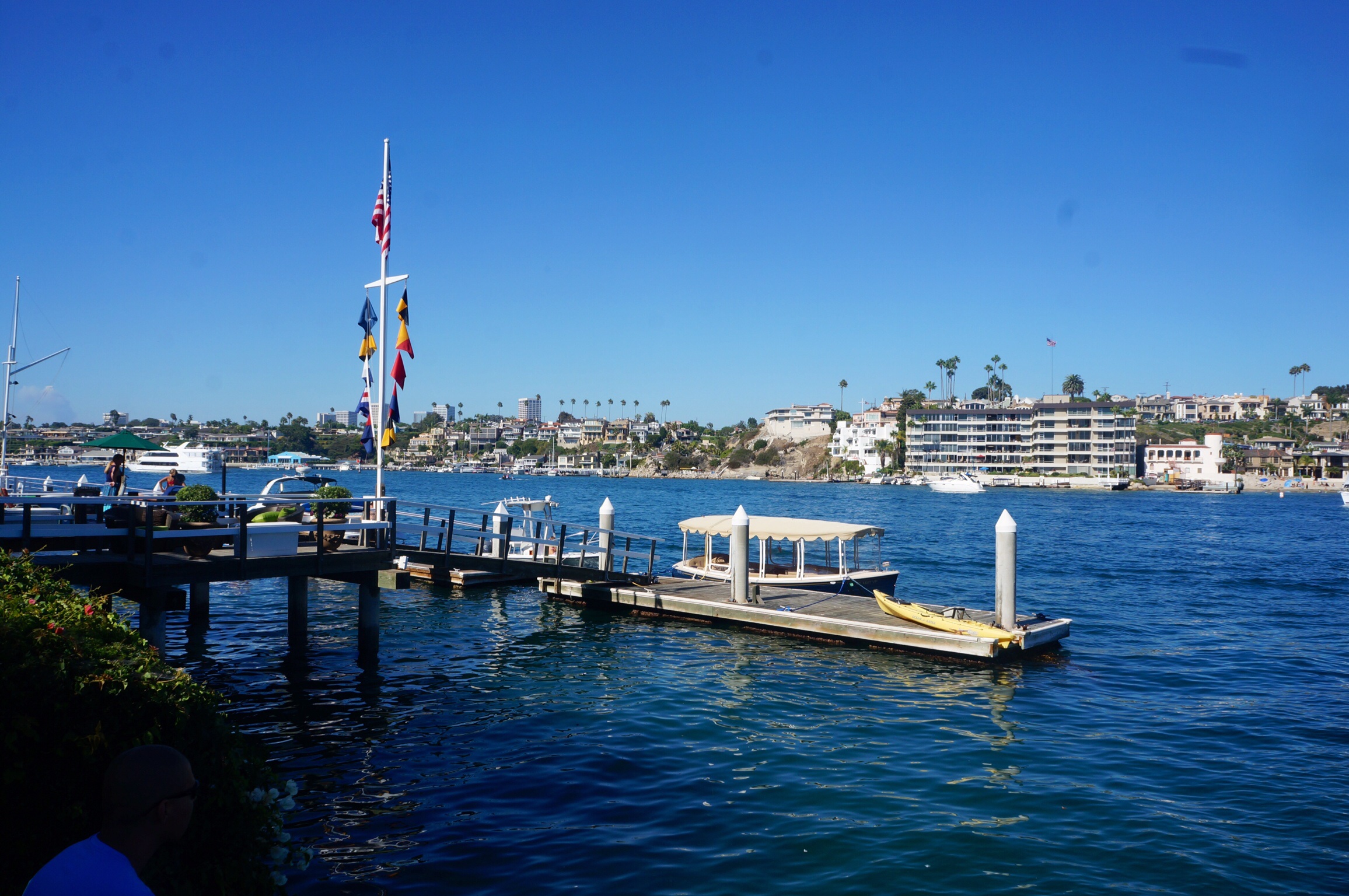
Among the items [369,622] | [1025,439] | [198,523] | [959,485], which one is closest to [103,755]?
[198,523]

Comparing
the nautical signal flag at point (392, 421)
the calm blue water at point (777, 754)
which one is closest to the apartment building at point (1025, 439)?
the calm blue water at point (777, 754)

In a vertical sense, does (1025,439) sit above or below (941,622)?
above

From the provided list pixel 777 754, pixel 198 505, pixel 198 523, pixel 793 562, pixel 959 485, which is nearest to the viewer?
pixel 777 754

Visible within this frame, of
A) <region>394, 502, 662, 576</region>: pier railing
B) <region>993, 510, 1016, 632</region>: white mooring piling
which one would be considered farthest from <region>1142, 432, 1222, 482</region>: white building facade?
<region>993, 510, 1016, 632</region>: white mooring piling

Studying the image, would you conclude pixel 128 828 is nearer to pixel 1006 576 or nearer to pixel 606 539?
pixel 1006 576

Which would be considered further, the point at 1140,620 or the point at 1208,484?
the point at 1208,484

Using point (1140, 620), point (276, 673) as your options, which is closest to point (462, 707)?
point (276, 673)

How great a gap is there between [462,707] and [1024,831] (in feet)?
31.3

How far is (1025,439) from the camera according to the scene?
169500 millimetres

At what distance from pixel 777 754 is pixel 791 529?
45.1 ft

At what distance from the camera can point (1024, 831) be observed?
10781 millimetres

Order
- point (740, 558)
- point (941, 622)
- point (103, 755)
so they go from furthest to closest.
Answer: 1. point (740, 558)
2. point (941, 622)
3. point (103, 755)

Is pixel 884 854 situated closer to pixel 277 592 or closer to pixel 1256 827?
pixel 1256 827

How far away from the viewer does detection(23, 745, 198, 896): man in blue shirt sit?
9.84ft
